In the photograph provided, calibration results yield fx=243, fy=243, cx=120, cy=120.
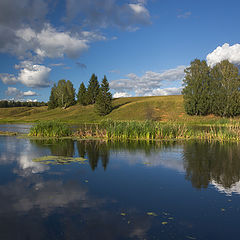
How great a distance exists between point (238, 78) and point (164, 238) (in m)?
65.3

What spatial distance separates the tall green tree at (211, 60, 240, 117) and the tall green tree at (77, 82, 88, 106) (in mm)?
49620

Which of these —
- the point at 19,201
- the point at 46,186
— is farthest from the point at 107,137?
the point at 19,201

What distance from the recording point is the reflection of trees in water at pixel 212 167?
10984 mm

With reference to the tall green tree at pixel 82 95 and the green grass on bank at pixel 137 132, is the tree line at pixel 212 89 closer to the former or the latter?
the green grass on bank at pixel 137 132

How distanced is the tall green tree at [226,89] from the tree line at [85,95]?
33.8 meters

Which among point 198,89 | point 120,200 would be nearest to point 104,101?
point 198,89

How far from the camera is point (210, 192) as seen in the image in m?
9.29

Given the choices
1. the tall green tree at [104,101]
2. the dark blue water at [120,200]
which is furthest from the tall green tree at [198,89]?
the dark blue water at [120,200]

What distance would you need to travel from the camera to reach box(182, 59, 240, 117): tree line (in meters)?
61.6

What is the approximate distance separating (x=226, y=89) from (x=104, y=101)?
3699 centimetres

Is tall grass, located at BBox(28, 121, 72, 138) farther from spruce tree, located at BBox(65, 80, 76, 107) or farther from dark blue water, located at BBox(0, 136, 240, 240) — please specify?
spruce tree, located at BBox(65, 80, 76, 107)

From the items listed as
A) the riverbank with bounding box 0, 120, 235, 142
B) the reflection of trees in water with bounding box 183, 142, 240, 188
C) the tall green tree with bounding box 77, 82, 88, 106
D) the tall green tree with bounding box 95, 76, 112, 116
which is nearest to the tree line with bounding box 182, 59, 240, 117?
the tall green tree with bounding box 95, 76, 112, 116

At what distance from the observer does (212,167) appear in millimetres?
13641

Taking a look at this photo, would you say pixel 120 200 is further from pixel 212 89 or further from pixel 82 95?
pixel 82 95
